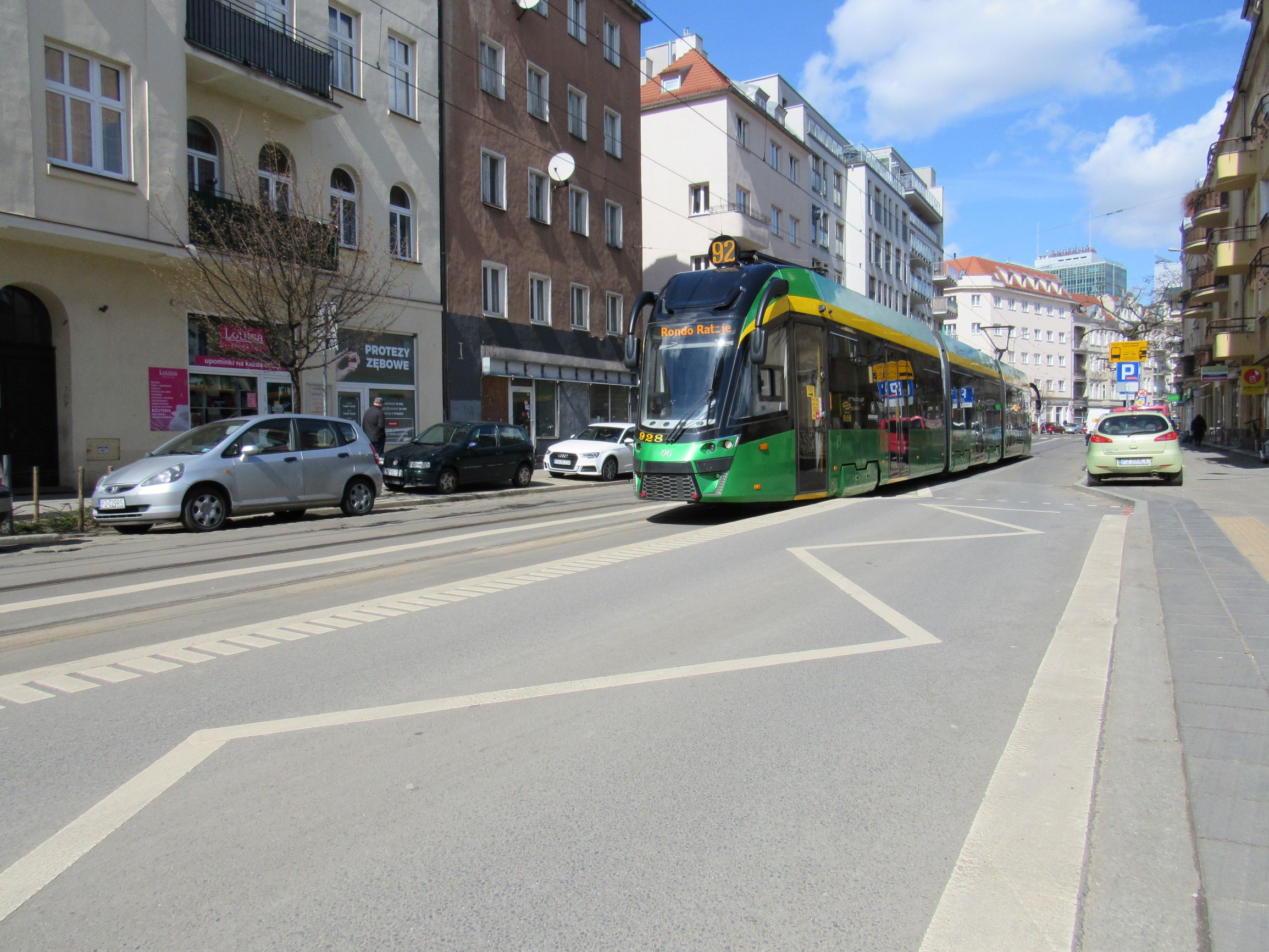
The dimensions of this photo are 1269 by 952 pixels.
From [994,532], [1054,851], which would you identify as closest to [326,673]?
[1054,851]

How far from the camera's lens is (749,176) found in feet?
138

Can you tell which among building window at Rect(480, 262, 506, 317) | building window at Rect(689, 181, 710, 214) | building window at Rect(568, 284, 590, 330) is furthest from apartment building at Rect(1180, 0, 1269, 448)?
building window at Rect(480, 262, 506, 317)

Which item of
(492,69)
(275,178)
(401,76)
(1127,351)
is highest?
(492,69)

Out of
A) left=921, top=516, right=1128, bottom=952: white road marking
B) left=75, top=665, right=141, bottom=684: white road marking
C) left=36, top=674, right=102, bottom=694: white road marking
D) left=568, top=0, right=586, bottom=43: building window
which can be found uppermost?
left=568, top=0, right=586, bottom=43: building window

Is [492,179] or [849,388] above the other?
[492,179]

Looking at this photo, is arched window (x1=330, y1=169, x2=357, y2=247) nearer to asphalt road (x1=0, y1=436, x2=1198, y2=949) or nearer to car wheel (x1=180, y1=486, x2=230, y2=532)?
car wheel (x1=180, y1=486, x2=230, y2=532)

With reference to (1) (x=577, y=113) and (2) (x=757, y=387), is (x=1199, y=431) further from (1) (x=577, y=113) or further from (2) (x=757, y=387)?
(2) (x=757, y=387)

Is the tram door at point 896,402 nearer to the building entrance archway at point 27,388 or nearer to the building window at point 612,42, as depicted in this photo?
the building entrance archway at point 27,388

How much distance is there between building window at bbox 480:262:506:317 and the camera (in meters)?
26.5

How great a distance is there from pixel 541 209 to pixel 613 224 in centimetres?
453

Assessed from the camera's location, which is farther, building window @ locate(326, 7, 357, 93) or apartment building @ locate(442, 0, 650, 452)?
apartment building @ locate(442, 0, 650, 452)

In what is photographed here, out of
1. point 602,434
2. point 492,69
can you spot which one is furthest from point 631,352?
point 492,69

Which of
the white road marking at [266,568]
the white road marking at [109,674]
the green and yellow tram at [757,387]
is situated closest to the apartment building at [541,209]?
the green and yellow tram at [757,387]

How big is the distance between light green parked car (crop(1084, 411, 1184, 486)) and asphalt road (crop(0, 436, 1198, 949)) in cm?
1277
